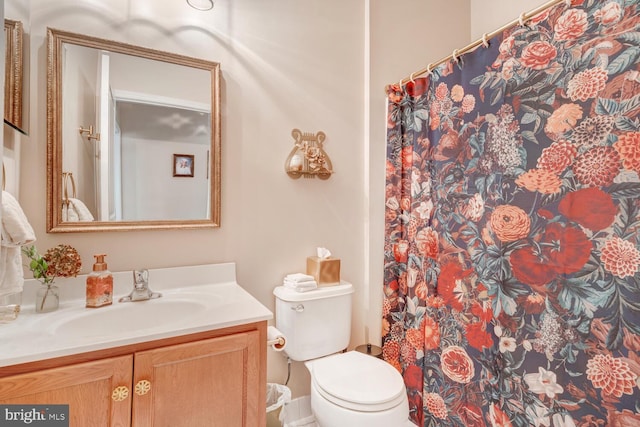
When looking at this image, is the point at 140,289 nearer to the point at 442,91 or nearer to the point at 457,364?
the point at 457,364

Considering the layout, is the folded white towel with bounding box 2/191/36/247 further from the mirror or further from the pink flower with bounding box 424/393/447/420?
the pink flower with bounding box 424/393/447/420

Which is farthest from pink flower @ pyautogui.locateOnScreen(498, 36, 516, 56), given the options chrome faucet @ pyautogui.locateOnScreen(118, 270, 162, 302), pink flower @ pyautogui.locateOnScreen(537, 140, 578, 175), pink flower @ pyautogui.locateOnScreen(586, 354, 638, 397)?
chrome faucet @ pyautogui.locateOnScreen(118, 270, 162, 302)

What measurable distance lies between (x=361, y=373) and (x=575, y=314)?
0.87 m

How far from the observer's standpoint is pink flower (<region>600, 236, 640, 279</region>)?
1029mm

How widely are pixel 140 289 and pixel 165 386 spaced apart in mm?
476

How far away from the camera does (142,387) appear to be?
1009mm

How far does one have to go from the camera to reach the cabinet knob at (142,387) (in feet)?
3.29

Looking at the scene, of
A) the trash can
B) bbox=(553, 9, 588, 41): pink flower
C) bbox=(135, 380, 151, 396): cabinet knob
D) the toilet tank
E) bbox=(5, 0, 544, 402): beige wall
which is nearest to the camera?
bbox=(135, 380, 151, 396): cabinet knob

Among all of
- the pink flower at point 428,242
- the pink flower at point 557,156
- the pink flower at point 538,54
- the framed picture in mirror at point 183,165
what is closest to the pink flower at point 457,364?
the pink flower at point 428,242

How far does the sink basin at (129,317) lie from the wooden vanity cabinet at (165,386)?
5.9 inches

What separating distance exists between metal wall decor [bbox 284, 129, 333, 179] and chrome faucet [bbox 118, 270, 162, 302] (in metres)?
0.86

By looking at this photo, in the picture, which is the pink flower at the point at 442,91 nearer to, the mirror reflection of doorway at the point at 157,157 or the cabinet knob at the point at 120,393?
the mirror reflection of doorway at the point at 157,157

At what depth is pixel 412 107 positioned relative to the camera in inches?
73.9

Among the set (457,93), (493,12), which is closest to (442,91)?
(457,93)
